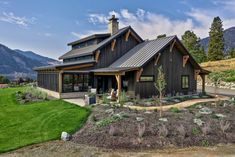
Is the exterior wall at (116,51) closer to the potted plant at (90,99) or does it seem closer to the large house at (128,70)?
the large house at (128,70)

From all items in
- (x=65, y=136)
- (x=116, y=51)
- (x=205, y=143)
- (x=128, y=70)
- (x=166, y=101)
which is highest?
(x=116, y=51)

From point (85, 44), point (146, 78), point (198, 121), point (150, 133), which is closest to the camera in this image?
point (150, 133)

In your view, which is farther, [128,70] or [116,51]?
[116,51]

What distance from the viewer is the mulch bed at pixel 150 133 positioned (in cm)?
1191

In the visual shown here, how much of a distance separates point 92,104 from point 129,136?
7.58m

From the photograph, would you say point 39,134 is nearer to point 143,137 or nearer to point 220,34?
point 143,137

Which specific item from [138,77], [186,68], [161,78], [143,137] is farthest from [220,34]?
[143,137]

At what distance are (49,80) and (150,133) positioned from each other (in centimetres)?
1869

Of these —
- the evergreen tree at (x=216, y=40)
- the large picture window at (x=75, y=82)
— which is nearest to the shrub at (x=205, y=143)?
the large picture window at (x=75, y=82)

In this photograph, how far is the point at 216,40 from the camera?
59906mm

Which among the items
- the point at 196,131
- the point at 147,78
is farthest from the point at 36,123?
the point at 147,78

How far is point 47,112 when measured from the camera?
58.9 ft

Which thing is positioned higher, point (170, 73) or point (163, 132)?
point (170, 73)

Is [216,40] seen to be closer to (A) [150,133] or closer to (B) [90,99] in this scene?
(B) [90,99]
